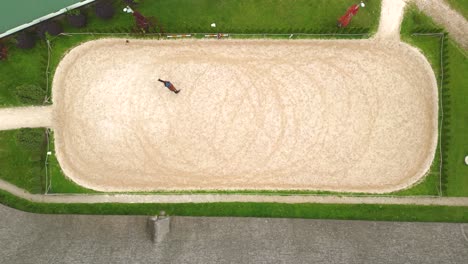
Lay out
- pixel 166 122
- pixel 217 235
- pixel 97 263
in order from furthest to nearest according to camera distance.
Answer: pixel 166 122
pixel 217 235
pixel 97 263

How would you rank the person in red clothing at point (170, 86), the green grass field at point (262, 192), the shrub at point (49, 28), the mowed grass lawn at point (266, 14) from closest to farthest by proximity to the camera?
the person in red clothing at point (170, 86) → the shrub at point (49, 28) → the green grass field at point (262, 192) → the mowed grass lawn at point (266, 14)

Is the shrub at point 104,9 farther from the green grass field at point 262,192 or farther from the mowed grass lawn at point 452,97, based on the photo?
the mowed grass lawn at point 452,97

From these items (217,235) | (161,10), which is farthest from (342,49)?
(217,235)

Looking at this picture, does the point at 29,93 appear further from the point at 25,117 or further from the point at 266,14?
the point at 266,14

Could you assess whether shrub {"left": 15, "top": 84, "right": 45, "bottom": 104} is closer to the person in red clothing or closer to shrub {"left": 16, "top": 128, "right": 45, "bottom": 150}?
shrub {"left": 16, "top": 128, "right": 45, "bottom": 150}

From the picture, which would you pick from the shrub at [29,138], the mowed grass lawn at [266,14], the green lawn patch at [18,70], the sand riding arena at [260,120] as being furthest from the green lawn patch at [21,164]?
the mowed grass lawn at [266,14]

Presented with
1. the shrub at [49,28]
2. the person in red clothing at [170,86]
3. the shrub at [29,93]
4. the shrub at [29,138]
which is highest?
the shrub at [49,28]

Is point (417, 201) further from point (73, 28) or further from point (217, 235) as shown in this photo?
point (73, 28)

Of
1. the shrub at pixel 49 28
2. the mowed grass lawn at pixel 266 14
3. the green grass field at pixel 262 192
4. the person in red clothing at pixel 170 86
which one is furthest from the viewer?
the mowed grass lawn at pixel 266 14
